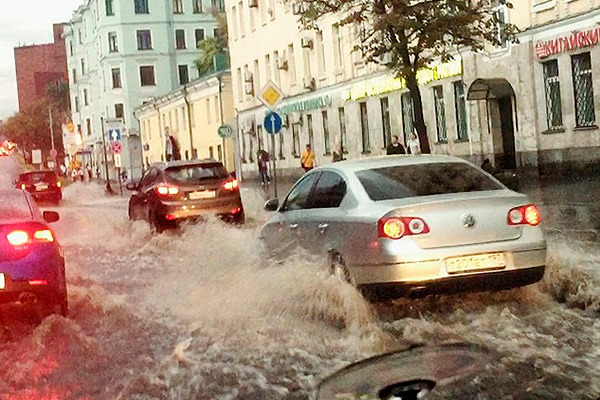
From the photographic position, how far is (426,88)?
124 ft

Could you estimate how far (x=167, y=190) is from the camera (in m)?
20.4

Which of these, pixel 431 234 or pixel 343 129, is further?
pixel 343 129

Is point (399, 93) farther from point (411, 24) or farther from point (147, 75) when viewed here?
point (147, 75)

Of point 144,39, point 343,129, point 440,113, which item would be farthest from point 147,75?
point 440,113

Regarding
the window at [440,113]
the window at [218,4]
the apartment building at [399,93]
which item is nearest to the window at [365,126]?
the apartment building at [399,93]

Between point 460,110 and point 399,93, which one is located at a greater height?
point 399,93

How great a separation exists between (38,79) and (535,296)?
16842 cm

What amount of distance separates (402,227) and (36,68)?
169062mm

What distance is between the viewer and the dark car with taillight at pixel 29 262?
9828 millimetres

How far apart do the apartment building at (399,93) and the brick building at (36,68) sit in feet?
365

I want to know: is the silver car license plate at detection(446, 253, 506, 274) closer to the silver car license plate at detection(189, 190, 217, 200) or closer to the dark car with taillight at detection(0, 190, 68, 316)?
the dark car with taillight at detection(0, 190, 68, 316)

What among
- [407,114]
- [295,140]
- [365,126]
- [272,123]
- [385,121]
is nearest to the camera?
[272,123]

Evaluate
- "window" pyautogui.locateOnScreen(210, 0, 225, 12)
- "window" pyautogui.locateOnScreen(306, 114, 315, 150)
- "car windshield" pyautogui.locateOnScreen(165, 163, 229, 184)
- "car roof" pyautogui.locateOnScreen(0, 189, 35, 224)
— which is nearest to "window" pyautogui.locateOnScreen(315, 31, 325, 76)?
"window" pyautogui.locateOnScreen(306, 114, 315, 150)

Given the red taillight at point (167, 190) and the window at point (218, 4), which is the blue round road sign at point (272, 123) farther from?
the window at point (218, 4)
